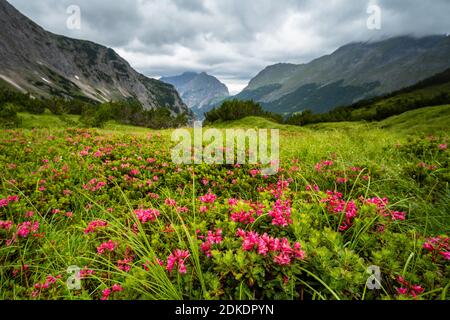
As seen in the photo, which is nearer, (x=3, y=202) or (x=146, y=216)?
(x=146, y=216)

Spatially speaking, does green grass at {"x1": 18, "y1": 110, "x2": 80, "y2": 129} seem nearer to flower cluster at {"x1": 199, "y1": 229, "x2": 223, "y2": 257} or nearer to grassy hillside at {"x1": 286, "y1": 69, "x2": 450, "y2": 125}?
flower cluster at {"x1": 199, "y1": 229, "x2": 223, "y2": 257}

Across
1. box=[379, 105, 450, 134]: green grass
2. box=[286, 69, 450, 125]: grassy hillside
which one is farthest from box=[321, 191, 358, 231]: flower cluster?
box=[286, 69, 450, 125]: grassy hillside

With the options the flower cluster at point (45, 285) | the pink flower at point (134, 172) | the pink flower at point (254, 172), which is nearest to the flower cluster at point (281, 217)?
the flower cluster at point (45, 285)

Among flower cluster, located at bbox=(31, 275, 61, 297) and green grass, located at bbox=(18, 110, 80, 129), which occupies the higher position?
green grass, located at bbox=(18, 110, 80, 129)

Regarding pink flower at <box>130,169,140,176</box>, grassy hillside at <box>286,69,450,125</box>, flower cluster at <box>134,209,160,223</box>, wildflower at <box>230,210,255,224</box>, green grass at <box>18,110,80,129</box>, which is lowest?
flower cluster at <box>134,209,160,223</box>

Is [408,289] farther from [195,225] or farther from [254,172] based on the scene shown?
[254,172]

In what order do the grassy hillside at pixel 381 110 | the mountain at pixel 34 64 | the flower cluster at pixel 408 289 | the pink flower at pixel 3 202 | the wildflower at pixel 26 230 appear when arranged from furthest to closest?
1. the mountain at pixel 34 64
2. the grassy hillside at pixel 381 110
3. the pink flower at pixel 3 202
4. the wildflower at pixel 26 230
5. the flower cluster at pixel 408 289

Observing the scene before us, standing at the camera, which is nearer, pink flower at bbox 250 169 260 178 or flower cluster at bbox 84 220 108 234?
flower cluster at bbox 84 220 108 234

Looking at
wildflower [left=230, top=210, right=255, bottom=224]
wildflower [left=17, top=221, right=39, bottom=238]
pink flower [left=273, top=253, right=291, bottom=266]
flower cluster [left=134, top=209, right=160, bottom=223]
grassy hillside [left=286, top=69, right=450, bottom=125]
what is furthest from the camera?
grassy hillside [left=286, top=69, right=450, bottom=125]

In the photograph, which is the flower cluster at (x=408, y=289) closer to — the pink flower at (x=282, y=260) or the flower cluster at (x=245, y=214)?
the pink flower at (x=282, y=260)

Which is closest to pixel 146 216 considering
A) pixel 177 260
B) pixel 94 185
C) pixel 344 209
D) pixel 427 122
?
pixel 177 260

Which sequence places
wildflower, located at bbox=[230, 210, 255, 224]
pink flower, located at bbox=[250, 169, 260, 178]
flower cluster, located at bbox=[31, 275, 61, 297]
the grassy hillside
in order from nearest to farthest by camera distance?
flower cluster, located at bbox=[31, 275, 61, 297] < wildflower, located at bbox=[230, 210, 255, 224] < pink flower, located at bbox=[250, 169, 260, 178] < the grassy hillside

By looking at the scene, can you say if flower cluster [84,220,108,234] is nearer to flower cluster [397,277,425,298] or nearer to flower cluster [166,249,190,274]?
flower cluster [166,249,190,274]
